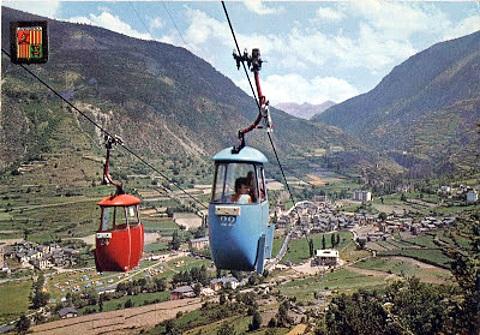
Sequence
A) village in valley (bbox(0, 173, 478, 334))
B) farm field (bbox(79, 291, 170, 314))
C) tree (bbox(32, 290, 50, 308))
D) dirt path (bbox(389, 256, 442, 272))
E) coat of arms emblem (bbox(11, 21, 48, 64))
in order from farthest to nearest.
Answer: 1. dirt path (bbox(389, 256, 442, 272))
2. farm field (bbox(79, 291, 170, 314))
3. village in valley (bbox(0, 173, 478, 334))
4. tree (bbox(32, 290, 50, 308))
5. coat of arms emblem (bbox(11, 21, 48, 64))

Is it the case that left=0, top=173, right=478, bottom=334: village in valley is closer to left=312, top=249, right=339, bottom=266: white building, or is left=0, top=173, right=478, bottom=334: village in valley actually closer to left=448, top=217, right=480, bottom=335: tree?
left=312, top=249, right=339, bottom=266: white building

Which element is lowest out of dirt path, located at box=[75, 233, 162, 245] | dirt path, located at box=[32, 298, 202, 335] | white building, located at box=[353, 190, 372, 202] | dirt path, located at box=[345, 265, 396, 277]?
dirt path, located at box=[32, 298, 202, 335]

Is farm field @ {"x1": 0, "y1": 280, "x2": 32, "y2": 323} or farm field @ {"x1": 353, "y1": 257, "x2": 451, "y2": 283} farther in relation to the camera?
farm field @ {"x1": 353, "y1": 257, "x2": 451, "y2": 283}

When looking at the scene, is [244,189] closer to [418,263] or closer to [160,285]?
[160,285]

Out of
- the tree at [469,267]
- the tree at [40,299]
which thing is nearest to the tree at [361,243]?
the tree at [40,299]

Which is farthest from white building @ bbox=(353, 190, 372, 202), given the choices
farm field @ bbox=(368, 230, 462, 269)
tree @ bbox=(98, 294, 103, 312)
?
tree @ bbox=(98, 294, 103, 312)

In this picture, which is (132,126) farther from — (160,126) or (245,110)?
(245,110)

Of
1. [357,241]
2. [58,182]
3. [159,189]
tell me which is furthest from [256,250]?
[159,189]

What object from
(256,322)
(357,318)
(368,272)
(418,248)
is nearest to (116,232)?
(357,318)
